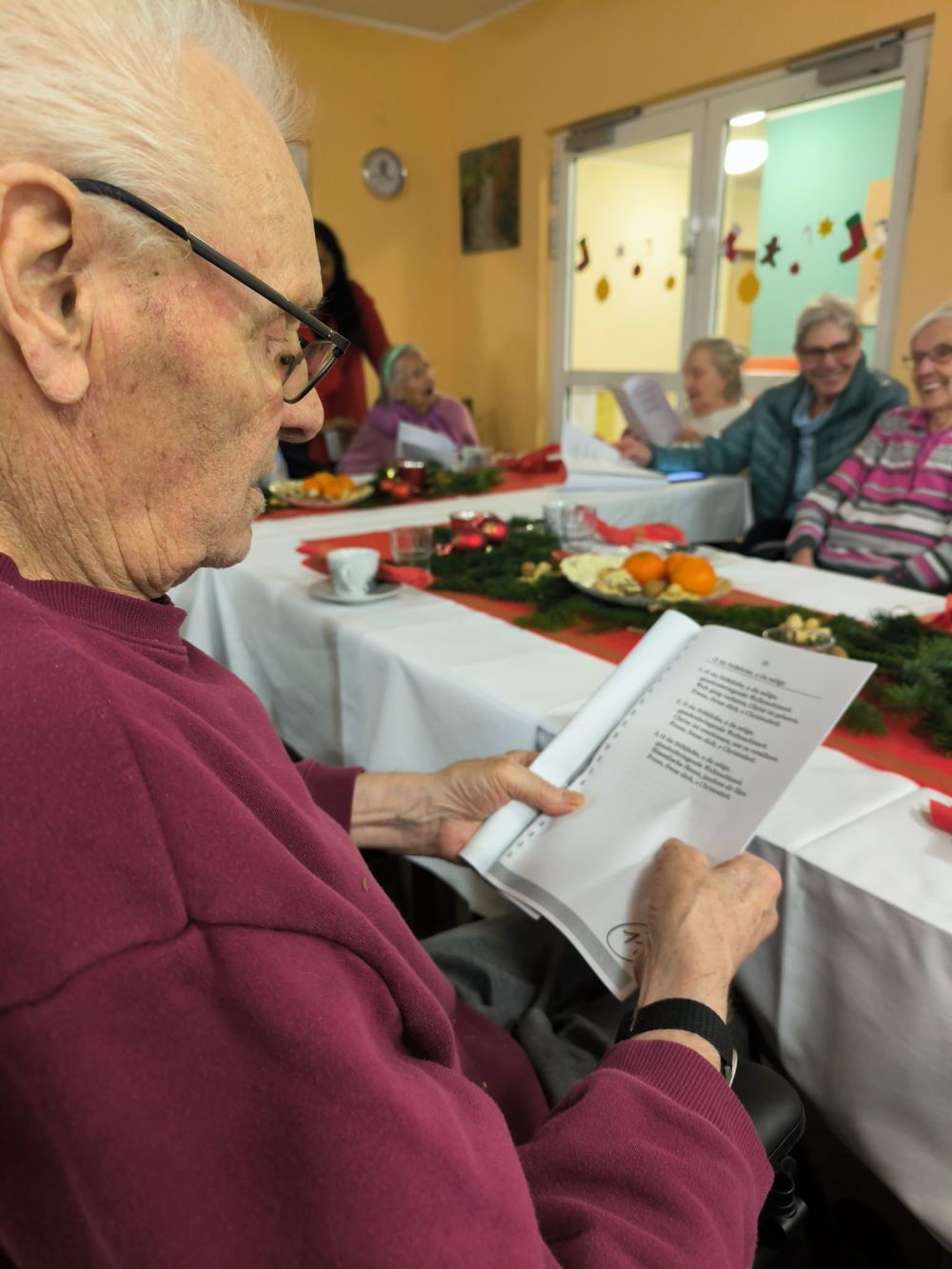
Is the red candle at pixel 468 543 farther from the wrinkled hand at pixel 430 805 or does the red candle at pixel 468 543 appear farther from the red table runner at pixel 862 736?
the wrinkled hand at pixel 430 805

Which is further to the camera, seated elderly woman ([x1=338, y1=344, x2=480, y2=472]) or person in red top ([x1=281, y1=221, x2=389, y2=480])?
person in red top ([x1=281, y1=221, x2=389, y2=480])

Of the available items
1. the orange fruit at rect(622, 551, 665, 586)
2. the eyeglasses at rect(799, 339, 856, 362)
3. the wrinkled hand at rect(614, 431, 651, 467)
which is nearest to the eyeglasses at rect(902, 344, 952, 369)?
the eyeglasses at rect(799, 339, 856, 362)

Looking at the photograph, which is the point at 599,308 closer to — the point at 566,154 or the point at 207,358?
the point at 566,154

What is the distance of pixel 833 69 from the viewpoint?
3510 millimetres

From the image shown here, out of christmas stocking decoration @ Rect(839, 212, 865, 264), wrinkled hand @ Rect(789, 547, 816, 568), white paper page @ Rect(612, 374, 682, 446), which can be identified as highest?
christmas stocking decoration @ Rect(839, 212, 865, 264)

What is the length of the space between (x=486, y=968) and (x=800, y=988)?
1.02ft

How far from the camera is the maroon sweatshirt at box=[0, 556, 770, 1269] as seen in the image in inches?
13.4

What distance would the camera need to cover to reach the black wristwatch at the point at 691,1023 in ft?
2.00

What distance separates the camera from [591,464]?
106 inches

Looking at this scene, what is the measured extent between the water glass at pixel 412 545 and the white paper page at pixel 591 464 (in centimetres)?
103

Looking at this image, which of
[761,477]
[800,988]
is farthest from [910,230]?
[800,988]

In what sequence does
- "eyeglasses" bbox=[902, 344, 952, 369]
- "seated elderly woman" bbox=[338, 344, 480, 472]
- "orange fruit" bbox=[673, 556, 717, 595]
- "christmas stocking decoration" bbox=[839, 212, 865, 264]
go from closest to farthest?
1. "orange fruit" bbox=[673, 556, 717, 595]
2. "eyeglasses" bbox=[902, 344, 952, 369]
3. "christmas stocking decoration" bbox=[839, 212, 865, 264]
4. "seated elderly woman" bbox=[338, 344, 480, 472]

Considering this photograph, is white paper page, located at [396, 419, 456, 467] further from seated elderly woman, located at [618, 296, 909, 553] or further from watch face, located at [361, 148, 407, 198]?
watch face, located at [361, 148, 407, 198]

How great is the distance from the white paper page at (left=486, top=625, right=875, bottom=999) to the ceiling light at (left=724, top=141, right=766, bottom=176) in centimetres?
408
